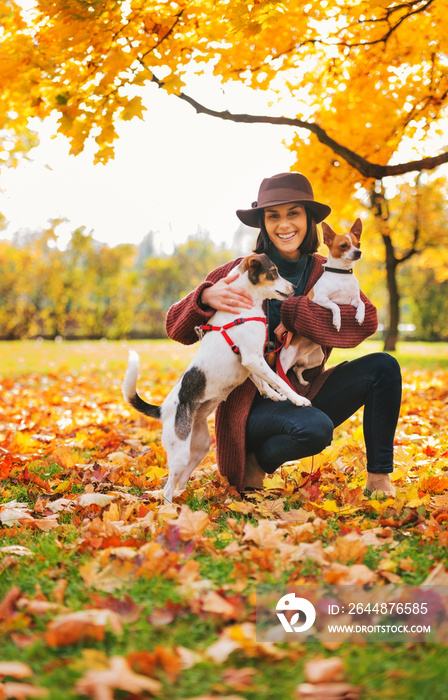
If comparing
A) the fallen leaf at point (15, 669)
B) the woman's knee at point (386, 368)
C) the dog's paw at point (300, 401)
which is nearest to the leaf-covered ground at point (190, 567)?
the fallen leaf at point (15, 669)

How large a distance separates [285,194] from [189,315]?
872mm

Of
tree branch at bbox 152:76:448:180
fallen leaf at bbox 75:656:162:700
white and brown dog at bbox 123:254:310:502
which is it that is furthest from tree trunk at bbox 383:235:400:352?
fallen leaf at bbox 75:656:162:700

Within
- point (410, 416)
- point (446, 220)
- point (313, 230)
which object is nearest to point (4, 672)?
point (313, 230)

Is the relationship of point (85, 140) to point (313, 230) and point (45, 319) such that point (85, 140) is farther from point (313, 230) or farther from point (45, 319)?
point (45, 319)

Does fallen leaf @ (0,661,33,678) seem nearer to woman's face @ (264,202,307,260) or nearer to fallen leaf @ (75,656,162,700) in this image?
fallen leaf @ (75,656,162,700)

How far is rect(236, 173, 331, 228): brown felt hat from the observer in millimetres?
3127

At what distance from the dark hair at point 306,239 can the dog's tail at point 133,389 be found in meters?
1.03

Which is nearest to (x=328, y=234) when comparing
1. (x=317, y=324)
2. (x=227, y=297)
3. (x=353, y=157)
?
(x=317, y=324)

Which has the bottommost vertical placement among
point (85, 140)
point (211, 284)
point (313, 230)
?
point (211, 284)

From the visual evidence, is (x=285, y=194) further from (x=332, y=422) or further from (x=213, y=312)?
(x=332, y=422)

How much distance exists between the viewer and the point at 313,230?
11.0 ft

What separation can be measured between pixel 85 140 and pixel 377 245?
1491 cm

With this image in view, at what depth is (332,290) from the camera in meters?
3.29

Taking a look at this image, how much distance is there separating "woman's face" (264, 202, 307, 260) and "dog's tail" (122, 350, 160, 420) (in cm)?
108
